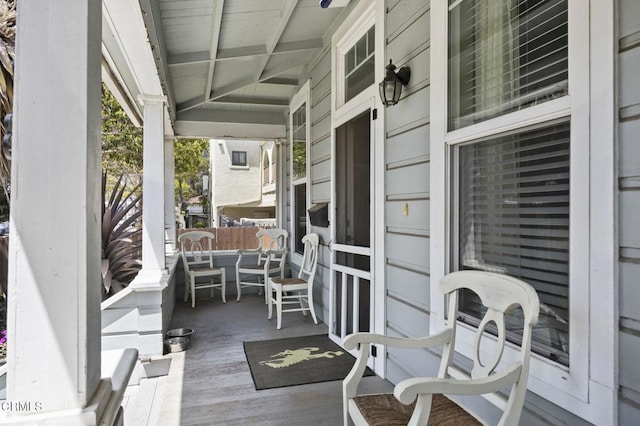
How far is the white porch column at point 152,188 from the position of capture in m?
3.67

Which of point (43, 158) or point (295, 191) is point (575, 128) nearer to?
point (43, 158)

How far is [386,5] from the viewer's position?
2.76 metres

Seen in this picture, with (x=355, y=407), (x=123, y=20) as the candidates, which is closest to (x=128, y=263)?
(x=123, y=20)

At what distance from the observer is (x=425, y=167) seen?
229 cm

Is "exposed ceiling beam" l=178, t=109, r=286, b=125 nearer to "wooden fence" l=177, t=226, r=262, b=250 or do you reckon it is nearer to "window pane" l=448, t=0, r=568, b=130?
"wooden fence" l=177, t=226, r=262, b=250

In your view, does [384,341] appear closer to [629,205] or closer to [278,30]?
[629,205]

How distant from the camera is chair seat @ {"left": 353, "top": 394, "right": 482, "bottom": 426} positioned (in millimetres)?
1414

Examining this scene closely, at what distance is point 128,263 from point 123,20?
9.30 feet

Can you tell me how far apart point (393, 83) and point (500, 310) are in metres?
1.60

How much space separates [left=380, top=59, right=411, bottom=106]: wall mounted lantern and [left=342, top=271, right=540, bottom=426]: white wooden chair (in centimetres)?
130

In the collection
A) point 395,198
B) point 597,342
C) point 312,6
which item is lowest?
point 597,342

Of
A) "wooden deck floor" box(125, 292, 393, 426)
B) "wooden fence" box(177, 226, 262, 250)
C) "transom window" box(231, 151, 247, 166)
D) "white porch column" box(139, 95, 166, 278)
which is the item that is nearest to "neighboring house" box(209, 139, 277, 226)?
"transom window" box(231, 151, 247, 166)

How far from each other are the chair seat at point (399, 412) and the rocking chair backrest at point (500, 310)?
165mm

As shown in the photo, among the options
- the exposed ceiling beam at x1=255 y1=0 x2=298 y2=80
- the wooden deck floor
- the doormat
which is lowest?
the wooden deck floor
